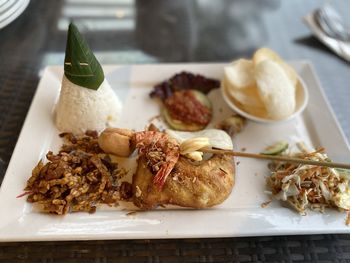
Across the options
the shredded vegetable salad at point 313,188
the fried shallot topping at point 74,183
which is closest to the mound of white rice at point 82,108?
the fried shallot topping at point 74,183

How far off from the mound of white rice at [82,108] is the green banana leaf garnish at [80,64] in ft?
0.15

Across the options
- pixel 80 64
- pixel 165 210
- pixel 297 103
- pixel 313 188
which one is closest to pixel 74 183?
pixel 165 210

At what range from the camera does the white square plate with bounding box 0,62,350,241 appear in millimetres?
1330

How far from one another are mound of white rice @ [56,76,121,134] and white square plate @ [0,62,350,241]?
84mm

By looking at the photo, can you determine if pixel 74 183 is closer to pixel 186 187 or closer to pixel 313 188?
pixel 186 187

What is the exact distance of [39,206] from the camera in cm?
141

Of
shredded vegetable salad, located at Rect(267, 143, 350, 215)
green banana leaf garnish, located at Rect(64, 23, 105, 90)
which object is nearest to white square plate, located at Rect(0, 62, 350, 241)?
shredded vegetable salad, located at Rect(267, 143, 350, 215)

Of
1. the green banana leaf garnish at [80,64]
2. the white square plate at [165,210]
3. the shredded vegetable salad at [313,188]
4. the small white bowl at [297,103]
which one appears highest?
the green banana leaf garnish at [80,64]

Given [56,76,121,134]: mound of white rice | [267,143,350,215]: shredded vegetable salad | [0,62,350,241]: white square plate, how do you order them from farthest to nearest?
[56,76,121,134]: mound of white rice → [267,143,350,215]: shredded vegetable salad → [0,62,350,241]: white square plate

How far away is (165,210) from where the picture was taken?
143cm

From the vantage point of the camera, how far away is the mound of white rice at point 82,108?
1669 mm

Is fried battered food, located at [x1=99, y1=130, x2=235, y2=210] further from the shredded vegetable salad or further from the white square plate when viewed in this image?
the shredded vegetable salad

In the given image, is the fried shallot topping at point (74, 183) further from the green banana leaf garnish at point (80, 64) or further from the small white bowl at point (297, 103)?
the small white bowl at point (297, 103)

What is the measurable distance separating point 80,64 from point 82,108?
0.76ft
